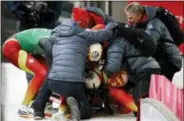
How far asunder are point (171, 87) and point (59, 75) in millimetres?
1083

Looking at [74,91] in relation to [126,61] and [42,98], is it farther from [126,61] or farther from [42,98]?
[126,61]

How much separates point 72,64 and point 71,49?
0.09 metres

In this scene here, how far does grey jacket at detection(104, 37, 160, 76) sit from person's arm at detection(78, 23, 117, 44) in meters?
0.06

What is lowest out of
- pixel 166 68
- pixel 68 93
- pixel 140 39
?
pixel 68 93

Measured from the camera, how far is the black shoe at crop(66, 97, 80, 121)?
2.45 metres

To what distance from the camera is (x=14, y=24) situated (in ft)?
12.3

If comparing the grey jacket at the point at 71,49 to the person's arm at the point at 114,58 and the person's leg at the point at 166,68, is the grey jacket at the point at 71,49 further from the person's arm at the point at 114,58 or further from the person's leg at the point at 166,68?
the person's leg at the point at 166,68

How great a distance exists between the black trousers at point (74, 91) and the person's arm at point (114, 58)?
20cm

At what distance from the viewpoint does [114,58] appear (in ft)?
8.39

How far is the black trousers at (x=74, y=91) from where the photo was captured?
98.3 inches

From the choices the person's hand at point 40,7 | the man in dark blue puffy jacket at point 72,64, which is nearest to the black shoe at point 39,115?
the man in dark blue puffy jacket at point 72,64

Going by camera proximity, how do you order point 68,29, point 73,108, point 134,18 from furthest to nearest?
point 134,18 → point 68,29 → point 73,108

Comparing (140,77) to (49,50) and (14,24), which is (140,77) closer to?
(49,50)

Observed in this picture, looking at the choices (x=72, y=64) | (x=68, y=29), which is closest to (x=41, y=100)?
(x=72, y=64)
